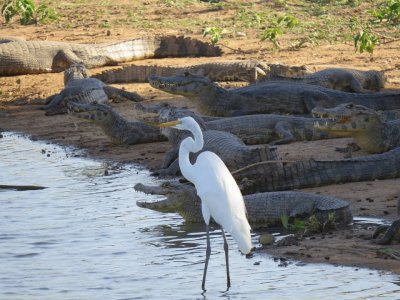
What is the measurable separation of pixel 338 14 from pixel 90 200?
33.5 feet

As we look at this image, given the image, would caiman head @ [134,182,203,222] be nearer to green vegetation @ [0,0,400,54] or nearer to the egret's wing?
the egret's wing

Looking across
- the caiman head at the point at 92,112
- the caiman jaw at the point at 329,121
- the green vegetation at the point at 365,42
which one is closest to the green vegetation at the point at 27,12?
the green vegetation at the point at 365,42

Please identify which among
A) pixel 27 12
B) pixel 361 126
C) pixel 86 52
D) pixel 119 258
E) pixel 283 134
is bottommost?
pixel 119 258

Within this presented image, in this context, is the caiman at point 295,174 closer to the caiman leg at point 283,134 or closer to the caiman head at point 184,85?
the caiman leg at point 283,134

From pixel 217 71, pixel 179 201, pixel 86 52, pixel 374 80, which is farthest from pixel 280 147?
pixel 86 52

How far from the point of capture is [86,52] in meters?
17.4

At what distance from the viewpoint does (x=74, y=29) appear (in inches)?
781

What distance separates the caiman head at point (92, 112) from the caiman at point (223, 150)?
1.35 metres

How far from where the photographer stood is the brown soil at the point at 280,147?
280 inches

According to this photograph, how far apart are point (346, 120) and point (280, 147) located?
3.03 feet

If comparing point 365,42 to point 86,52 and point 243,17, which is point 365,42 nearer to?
point 243,17

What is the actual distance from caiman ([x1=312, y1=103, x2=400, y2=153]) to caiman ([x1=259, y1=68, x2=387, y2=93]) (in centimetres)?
324

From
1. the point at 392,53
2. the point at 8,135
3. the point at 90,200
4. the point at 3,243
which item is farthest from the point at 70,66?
the point at 3,243

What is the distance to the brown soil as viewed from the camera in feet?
23.3
